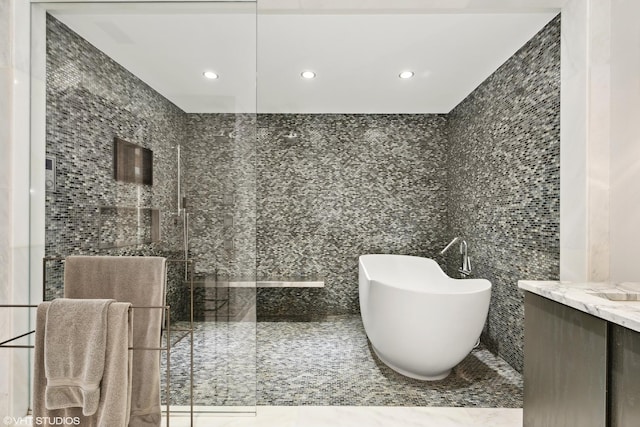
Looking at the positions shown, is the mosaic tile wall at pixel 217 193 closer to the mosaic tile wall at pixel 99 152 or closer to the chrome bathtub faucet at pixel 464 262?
the mosaic tile wall at pixel 99 152

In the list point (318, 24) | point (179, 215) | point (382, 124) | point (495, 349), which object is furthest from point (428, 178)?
point (179, 215)

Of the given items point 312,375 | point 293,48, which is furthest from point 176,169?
point 312,375

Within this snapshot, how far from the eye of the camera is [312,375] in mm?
2701

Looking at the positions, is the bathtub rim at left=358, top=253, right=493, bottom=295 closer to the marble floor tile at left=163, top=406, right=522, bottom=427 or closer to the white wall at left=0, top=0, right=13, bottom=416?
the marble floor tile at left=163, top=406, right=522, bottom=427

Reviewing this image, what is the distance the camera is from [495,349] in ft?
10.3

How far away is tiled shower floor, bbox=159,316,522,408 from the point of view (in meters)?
1.99

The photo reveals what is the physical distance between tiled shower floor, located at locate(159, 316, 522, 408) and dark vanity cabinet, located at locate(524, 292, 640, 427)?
2.40 feet

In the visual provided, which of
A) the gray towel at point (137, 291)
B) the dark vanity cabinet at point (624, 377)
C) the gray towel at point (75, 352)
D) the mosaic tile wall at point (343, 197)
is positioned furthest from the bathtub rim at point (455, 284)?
the gray towel at point (75, 352)

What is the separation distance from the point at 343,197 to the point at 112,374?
128 inches

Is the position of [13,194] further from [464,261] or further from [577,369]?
[464,261]

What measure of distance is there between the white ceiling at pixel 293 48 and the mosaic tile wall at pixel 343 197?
74 centimetres

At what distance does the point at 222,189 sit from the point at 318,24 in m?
1.33

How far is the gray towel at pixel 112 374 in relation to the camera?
1.57m

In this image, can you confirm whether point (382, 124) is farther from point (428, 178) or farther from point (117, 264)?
point (117, 264)
